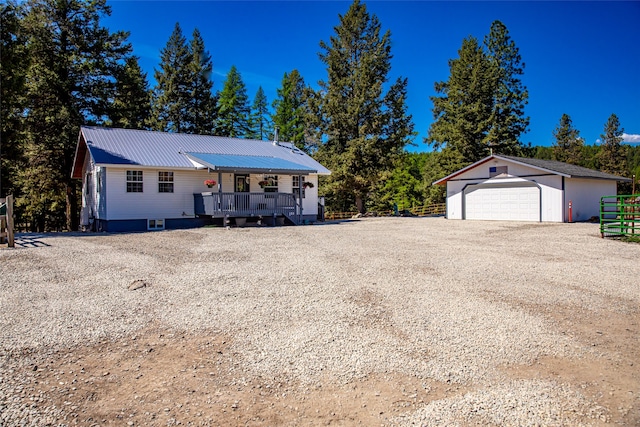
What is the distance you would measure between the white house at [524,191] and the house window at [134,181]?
→ 56.0 feet

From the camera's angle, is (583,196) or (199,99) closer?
(583,196)

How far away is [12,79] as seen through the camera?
672 inches

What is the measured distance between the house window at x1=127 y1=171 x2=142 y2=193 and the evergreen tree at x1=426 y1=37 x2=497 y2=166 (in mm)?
Result: 24445

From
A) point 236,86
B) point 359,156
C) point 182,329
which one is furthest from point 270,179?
point 236,86

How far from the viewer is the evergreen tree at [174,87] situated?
103ft

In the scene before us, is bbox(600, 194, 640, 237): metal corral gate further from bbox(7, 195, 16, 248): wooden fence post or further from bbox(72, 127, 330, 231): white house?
bbox(7, 195, 16, 248): wooden fence post

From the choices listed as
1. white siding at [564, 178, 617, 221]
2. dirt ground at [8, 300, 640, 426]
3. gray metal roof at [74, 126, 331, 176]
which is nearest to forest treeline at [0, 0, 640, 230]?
gray metal roof at [74, 126, 331, 176]

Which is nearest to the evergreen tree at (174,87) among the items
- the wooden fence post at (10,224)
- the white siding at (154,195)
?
the white siding at (154,195)

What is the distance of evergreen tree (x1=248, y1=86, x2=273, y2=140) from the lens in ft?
126

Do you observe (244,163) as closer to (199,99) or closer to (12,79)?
(12,79)

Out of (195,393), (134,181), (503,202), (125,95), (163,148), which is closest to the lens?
(195,393)

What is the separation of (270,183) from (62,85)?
12.5m

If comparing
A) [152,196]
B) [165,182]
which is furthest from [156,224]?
[165,182]

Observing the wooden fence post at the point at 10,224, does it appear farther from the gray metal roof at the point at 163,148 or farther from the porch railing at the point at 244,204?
the porch railing at the point at 244,204
